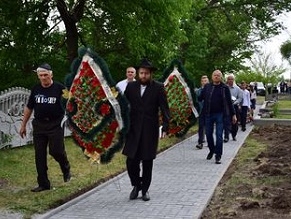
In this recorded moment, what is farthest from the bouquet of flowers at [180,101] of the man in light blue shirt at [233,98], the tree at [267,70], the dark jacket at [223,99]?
the tree at [267,70]

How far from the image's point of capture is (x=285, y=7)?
27000mm

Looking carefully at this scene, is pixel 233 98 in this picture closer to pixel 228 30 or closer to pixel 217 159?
pixel 217 159

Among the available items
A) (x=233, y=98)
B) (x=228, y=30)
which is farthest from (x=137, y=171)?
(x=228, y=30)

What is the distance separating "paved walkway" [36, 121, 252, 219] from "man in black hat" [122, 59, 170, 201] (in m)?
0.37

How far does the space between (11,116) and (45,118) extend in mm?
4492

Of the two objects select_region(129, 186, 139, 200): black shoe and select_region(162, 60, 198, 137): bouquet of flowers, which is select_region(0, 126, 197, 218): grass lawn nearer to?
select_region(129, 186, 139, 200): black shoe

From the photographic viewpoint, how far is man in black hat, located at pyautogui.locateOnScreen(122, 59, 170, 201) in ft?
24.5

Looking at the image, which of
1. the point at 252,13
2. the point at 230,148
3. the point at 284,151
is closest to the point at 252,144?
the point at 230,148

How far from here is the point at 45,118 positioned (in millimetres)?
7980

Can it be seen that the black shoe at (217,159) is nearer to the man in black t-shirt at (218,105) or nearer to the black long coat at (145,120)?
the man in black t-shirt at (218,105)

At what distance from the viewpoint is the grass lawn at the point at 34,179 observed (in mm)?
7230

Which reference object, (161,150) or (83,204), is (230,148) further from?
(83,204)

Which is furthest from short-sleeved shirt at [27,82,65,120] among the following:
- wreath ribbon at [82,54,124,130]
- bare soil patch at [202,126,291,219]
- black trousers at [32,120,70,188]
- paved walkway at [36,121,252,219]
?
bare soil patch at [202,126,291,219]

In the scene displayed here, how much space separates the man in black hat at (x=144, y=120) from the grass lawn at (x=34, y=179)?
1038 mm
